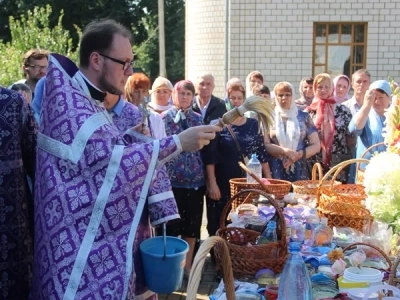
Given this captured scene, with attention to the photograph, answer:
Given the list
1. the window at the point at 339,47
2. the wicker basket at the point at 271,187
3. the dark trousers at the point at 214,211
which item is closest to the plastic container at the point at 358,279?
the wicker basket at the point at 271,187

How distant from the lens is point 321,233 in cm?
312

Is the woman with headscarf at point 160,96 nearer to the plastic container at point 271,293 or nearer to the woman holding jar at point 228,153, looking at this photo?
the woman holding jar at point 228,153

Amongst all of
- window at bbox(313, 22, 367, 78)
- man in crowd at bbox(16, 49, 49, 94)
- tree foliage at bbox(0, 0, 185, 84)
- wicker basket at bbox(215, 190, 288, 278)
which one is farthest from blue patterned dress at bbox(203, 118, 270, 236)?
tree foliage at bbox(0, 0, 185, 84)

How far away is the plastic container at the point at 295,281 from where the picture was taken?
2076 millimetres

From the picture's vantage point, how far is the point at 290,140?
17.9 ft

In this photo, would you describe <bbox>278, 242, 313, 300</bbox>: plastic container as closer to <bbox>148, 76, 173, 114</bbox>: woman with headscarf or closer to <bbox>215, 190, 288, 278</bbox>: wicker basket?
<bbox>215, 190, 288, 278</bbox>: wicker basket

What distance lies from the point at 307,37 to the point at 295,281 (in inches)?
337

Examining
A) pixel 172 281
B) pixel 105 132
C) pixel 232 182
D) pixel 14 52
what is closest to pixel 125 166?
pixel 105 132

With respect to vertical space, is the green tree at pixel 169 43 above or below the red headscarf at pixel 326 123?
above

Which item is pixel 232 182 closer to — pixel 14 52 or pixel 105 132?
pixel 105 132

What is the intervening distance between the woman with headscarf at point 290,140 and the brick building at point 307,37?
4.60 m

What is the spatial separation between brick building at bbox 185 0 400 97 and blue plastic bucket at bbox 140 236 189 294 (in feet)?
26.1

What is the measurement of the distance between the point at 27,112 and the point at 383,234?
1861 millimetres

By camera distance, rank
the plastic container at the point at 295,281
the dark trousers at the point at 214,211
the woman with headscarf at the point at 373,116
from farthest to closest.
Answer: the dark trousers at the point at 214,211, the woman with headscarf at the point at 373,116, the plastic container at the point at 295,281
